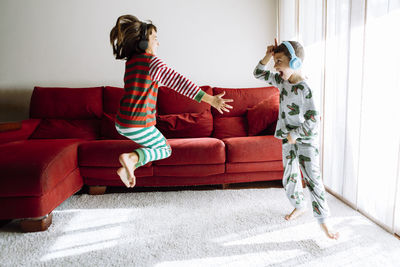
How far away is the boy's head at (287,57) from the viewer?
1566 mm

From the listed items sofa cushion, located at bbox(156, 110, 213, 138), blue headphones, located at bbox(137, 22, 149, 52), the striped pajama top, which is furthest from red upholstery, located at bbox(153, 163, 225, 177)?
blue headphones, located at bbox(137, 22, 149, 52)

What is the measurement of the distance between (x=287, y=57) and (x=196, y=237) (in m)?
1.22

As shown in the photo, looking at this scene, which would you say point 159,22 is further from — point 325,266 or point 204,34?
point 325,266

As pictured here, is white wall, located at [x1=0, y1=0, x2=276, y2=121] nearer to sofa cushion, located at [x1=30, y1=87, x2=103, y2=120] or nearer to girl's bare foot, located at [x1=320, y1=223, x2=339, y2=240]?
sofa cushion, located at [x1=30, y1=87, x2=103, y2=120]

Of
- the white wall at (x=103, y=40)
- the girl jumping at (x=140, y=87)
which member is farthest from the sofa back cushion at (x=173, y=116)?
the girl jumping at (x=140, y=87)

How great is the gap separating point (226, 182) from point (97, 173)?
3.74 ft

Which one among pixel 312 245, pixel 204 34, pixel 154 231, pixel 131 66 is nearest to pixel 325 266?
pixel 312 245

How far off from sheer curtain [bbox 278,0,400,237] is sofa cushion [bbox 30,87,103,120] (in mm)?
2346

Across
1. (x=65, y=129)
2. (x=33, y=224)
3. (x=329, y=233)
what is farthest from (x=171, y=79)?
(x=65, y=129)

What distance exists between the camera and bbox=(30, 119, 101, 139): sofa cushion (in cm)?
281

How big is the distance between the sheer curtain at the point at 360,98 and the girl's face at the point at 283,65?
2.04 feet

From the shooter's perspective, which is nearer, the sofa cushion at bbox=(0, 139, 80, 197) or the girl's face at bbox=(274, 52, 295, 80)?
the girl's face at bbox=(274, 52, 295, 80)

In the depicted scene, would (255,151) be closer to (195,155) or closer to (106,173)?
(195,155)

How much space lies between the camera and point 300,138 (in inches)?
65.4
